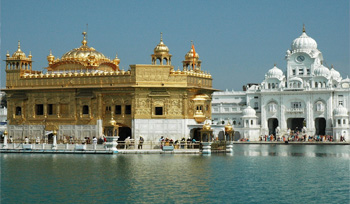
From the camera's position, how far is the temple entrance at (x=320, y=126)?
3211 inches

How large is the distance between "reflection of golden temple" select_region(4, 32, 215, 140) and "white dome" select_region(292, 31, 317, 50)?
139 ft

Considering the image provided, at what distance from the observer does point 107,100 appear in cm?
4084

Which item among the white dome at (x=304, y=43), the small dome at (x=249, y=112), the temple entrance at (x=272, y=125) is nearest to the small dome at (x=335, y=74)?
the white dome at (x=304, y=43)

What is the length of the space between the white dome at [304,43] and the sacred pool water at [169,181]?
55841mm

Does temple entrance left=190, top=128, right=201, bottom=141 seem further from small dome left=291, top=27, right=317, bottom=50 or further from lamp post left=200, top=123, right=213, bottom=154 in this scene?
small dome left=291, top=27, right=317, bottom=50

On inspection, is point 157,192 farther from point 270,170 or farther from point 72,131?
point 72,131

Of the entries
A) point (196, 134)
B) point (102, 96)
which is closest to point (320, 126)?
point (196, 134)

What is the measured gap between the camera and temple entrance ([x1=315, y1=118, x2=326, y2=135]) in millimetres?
81562

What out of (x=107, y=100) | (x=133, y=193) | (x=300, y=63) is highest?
(x=300, y=63)

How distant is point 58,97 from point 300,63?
49.6 m

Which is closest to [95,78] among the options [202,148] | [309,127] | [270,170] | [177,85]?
[177,85]

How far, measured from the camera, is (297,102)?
80250 millimetres

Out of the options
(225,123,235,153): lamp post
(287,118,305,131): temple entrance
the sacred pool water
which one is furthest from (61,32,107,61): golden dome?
(287,118,305,131): temple entrance

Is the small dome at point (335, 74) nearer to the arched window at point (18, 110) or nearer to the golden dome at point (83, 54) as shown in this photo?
the golden dome at point (83, 54)
